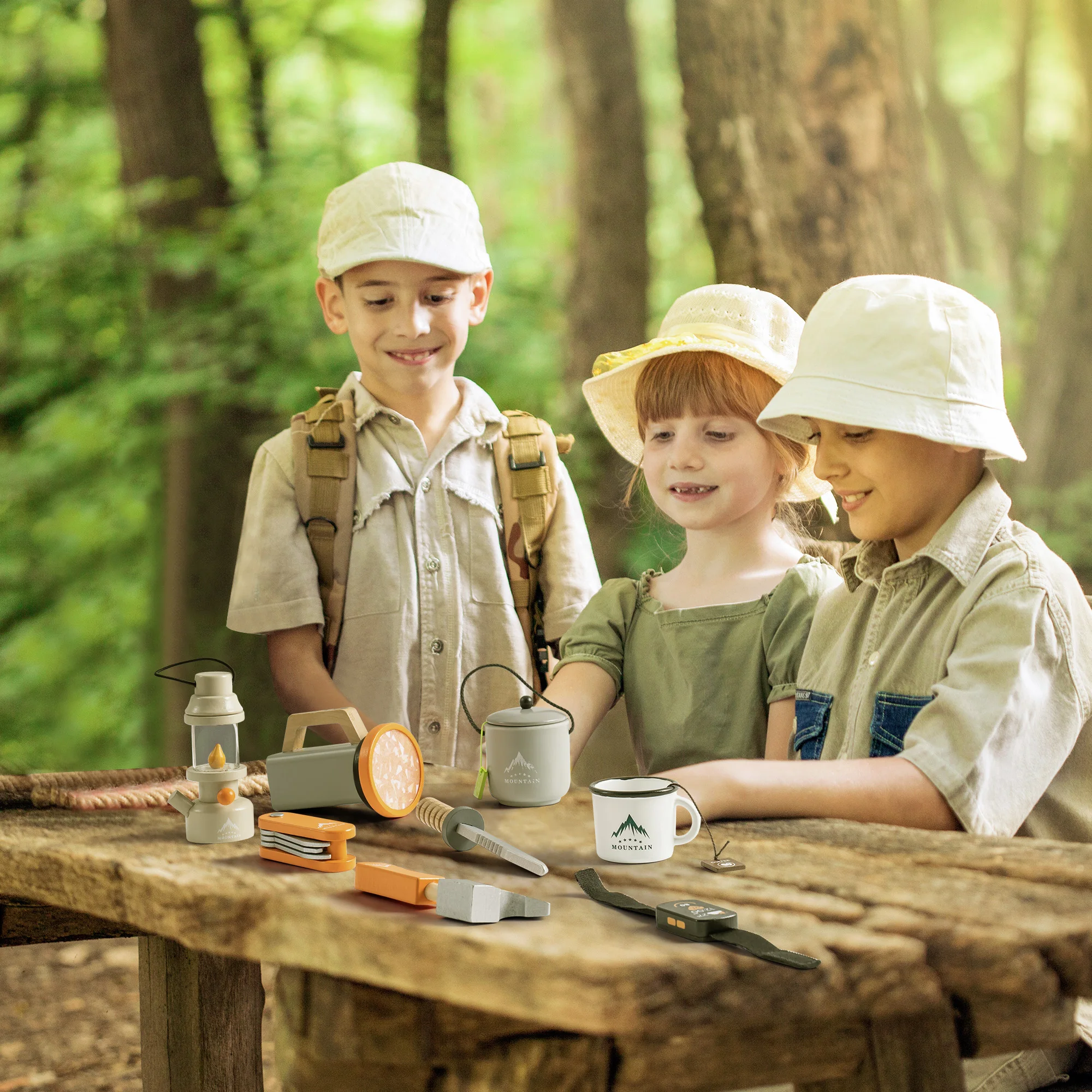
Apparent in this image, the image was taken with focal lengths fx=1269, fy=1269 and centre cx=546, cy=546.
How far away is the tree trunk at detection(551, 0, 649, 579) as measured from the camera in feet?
20.2

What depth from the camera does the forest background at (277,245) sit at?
433cm

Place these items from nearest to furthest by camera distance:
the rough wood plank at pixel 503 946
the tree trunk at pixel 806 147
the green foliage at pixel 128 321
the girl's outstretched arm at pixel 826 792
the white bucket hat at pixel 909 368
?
the rough wood plank at pixel 503 946 → the girl's outstretched arm at pixel 826 792 → the white bucket hat at pixel 909 368 → the tree trunk at pixel 806 147 → the green foliage at pixel 128 321

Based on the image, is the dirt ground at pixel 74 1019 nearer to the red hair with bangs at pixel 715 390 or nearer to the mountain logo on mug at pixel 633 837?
the red hair with bangs at pixel 715 390

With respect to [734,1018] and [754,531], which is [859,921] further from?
[754,531]

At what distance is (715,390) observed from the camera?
2570mm

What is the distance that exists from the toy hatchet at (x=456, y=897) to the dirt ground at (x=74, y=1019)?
7.53 ft

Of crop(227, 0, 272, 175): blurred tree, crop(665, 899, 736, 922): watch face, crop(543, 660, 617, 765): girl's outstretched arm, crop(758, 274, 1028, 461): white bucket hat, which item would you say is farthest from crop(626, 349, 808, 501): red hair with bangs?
crop(227, 0, 272, 175): blurred tree

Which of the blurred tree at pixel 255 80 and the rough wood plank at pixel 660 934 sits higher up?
the blurred tree at pixel 255 80

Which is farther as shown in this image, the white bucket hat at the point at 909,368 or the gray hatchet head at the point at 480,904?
the white bucket hat at the point at 909,368

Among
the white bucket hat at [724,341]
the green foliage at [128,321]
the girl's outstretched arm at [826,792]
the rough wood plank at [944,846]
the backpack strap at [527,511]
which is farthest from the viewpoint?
the green foliage at [128,321]

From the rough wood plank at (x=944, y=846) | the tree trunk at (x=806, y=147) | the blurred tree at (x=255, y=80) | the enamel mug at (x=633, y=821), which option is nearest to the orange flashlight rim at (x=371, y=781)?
the enamel mug at (x=633, y=821)

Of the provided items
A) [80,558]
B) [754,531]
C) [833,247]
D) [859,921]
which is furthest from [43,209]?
[859,921]

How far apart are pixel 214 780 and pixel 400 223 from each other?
4.84 feet

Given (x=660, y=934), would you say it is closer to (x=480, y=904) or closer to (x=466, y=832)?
(x=480, y=904)
